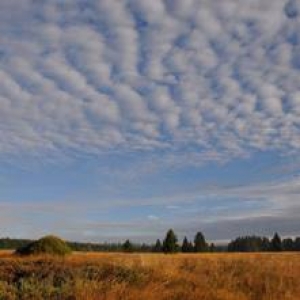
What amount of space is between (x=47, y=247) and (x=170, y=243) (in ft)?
102

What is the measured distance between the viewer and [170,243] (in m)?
60.9

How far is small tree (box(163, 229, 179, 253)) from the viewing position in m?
60.4

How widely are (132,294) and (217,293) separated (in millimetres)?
1930

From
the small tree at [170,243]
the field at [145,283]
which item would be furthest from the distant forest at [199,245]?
the field at [145,283]

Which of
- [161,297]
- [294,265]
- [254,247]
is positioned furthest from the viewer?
[254,247]

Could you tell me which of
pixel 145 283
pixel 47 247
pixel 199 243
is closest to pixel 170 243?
pixel 199 243

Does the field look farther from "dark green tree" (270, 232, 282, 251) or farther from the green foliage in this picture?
"dark green tree" (270, 232, 282, 251)

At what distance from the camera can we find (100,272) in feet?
39.4

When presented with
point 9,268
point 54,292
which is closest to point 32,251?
point 9,268

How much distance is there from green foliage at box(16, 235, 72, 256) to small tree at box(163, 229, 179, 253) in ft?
97.3

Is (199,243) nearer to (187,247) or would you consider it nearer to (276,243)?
(187,247)

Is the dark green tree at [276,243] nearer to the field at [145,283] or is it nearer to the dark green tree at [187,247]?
the dark green tree at [187,247]

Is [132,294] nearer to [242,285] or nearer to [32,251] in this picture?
[242,285]

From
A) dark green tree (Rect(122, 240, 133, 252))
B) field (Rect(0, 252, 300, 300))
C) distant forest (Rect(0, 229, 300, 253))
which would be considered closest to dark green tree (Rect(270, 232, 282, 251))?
distant forest (Rect(0, 229, 300, 253))
